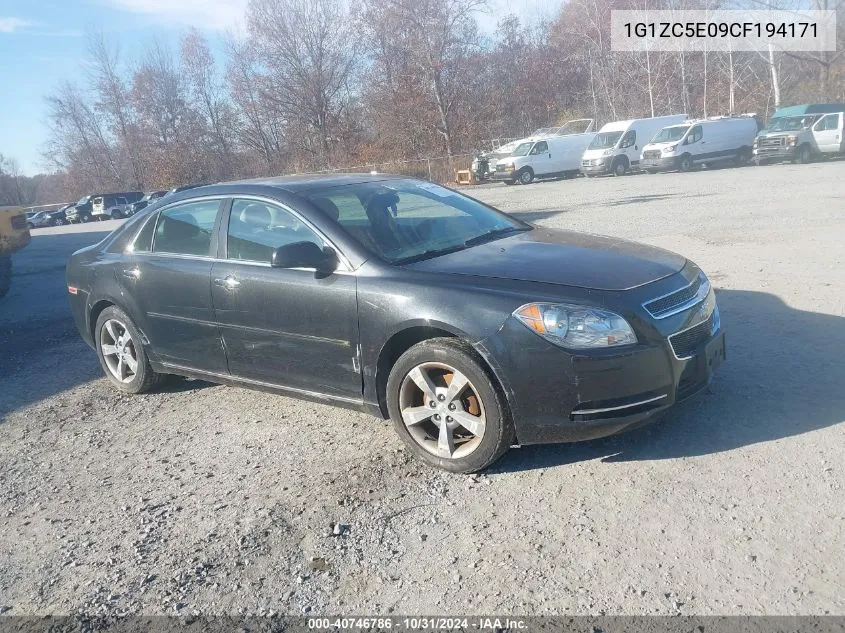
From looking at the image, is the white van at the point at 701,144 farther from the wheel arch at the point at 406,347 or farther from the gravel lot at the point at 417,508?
the wheel arch at the point at 406,347

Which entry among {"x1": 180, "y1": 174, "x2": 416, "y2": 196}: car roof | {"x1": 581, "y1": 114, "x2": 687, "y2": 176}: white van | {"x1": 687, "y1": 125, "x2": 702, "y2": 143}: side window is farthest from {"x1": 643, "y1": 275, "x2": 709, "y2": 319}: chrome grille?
{"x1": 581, "y1": 114, "x2": 687, "y2": 176}: white van

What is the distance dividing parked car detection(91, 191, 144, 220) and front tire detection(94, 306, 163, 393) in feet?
137

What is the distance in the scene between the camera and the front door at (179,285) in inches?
199

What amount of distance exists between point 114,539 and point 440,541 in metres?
1.67

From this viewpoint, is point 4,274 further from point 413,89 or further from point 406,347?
point 413,89

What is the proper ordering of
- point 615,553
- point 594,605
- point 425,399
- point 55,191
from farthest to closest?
point 55,191 < point 425,399 < point 615,553 < point 594,605

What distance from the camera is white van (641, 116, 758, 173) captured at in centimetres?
2855

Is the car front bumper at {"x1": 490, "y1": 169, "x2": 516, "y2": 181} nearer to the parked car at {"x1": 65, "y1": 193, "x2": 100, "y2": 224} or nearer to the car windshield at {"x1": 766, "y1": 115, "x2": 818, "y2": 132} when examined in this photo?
the car windshield at {"x1": 766, "y1": 115, "x2": 818, "y2": 132}

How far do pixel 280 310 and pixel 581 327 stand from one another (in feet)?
6.25

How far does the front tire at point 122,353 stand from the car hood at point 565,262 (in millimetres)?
2661

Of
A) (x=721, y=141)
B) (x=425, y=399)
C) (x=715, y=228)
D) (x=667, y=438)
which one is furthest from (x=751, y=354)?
(x=721, y=141)

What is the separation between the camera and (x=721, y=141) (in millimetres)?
29188

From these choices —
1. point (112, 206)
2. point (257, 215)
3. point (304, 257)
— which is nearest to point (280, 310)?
point (304, 257)

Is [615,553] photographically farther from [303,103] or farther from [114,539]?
[303,103]
